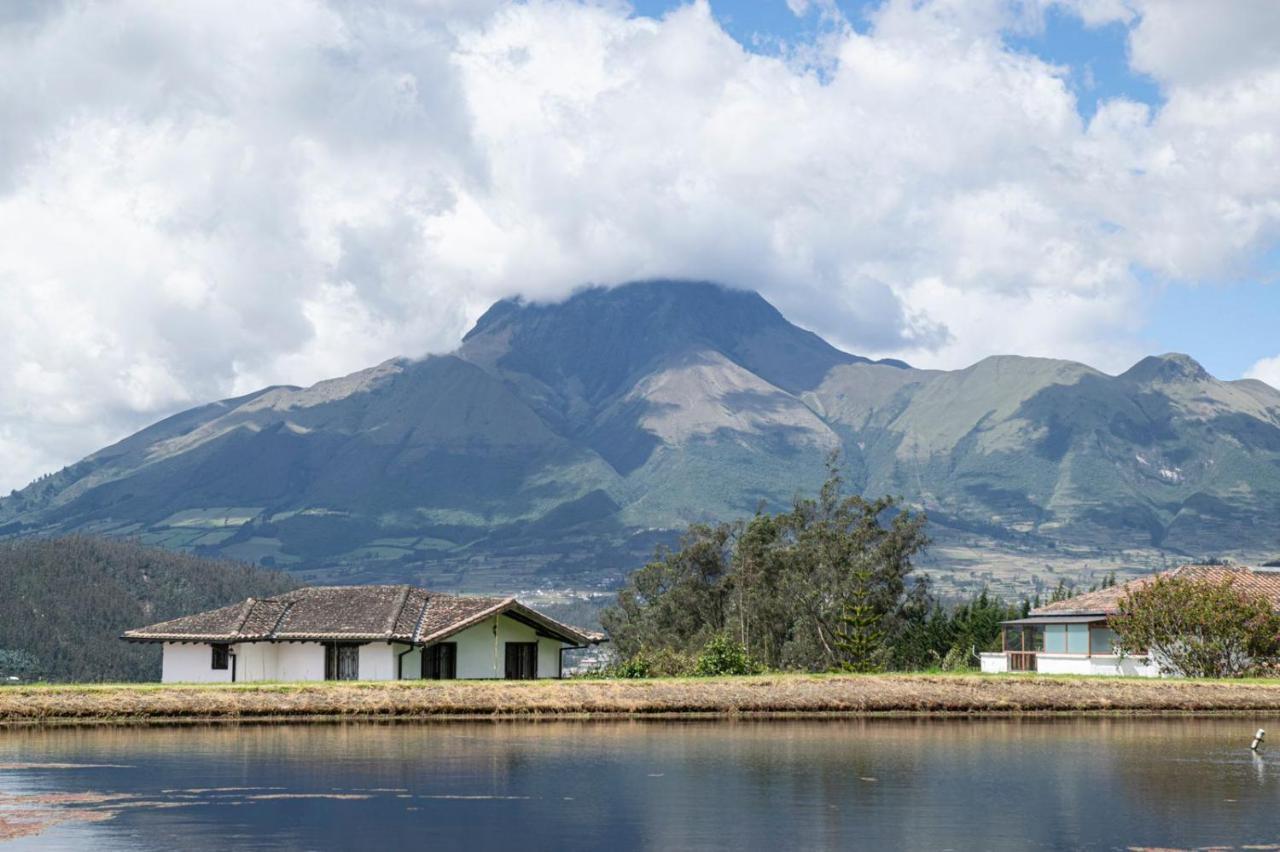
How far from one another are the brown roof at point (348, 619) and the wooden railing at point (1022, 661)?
68.8 feet

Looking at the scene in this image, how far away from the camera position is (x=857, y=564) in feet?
276

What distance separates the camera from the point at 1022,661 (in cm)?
7362

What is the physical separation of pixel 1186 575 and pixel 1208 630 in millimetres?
8202

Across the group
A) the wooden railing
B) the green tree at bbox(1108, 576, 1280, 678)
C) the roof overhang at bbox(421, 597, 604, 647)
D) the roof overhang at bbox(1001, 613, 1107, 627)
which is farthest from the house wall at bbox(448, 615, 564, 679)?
the green tree at bbox(1108, 576, 1280, 678)

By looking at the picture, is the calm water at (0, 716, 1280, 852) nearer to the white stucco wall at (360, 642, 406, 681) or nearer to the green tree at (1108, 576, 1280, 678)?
the white stucco wall at (360, 642, 406, 681)

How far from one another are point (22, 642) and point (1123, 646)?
105 metres

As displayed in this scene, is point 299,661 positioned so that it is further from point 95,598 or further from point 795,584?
point 95,598

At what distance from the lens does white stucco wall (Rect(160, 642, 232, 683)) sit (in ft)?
220

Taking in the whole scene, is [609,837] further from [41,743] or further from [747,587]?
[747,587]

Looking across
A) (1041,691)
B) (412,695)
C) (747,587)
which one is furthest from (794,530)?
(412,695)

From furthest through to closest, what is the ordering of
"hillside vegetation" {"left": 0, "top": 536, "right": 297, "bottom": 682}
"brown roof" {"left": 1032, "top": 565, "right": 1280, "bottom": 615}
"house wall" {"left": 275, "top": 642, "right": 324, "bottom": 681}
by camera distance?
"hillside vegetation" {"left": 0, "top": 536, "right": 297, "bottom": 682} < "brown roof" {"left": 1032, "top": 565, "right": 1280, "bottom": 615} < "house wall" {"left": 275, "top": 642, "right": 324, "bottom": 681}

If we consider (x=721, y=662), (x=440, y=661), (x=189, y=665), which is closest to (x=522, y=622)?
(x=440, y=661)

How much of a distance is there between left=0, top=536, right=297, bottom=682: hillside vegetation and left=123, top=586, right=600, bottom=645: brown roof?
58449 millimetres

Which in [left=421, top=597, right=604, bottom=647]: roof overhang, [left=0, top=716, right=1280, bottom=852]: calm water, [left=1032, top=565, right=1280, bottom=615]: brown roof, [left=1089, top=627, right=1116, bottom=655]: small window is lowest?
[left=0, top=716, right=1280, bottom=852]: calm water
